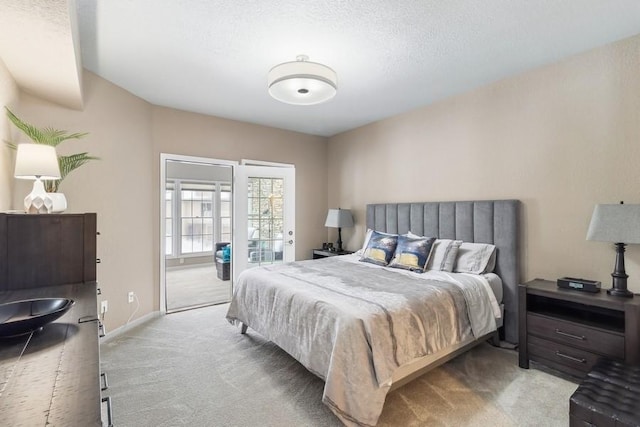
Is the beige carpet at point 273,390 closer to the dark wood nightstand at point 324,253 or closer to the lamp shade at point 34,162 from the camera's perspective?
the lamp shade at point 34,162

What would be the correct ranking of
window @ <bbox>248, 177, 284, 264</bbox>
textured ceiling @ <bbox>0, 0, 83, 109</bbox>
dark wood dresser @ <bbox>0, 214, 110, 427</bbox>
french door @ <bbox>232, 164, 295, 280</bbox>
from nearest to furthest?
dark wood dresser @ <bbox>0, 214, 110, 427</bbox> < textured ceiling @ <bbox>0, 0, 83, 109</bbox> < french door @ <bbox>232, 164, 295, 280</bbox> < window @ <bbox>248, 177, 284, 264</bbox>

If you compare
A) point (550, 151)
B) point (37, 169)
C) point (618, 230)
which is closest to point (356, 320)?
point (618, 230)

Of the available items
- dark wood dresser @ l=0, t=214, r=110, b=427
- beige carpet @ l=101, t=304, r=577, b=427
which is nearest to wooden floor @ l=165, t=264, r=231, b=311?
beige carpet @ l=101, t=304, r=577, b=427

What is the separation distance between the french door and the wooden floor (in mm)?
717

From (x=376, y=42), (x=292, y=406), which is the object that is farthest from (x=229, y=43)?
(x=292, y=406)

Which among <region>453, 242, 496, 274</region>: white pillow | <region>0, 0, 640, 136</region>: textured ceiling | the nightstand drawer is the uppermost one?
<region>0, 0, 640, 136</region>: textured ceiling

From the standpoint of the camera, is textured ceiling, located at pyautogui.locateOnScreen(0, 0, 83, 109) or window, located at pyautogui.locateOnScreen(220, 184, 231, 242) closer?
textured ceiling, located at pyautogui.locateOnScreen(0, 0, 83, 109)

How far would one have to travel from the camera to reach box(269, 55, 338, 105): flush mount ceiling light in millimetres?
2293

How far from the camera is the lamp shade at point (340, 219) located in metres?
4.76

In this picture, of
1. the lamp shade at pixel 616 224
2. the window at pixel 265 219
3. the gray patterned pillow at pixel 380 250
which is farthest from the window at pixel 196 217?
the lamp shade at pixel 616 224

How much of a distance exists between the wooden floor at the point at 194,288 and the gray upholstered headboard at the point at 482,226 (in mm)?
3005

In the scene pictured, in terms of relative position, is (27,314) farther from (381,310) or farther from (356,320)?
(381,310)

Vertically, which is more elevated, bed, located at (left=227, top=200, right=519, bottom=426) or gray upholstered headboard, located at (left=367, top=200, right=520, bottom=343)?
gray upholstered headboard, located at (left=367, top=200, right=520, bottom=343)

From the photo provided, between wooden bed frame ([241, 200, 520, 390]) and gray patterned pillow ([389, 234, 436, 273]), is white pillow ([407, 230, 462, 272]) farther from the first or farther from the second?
wooden bed frame ([241, 200, 520, 390])
